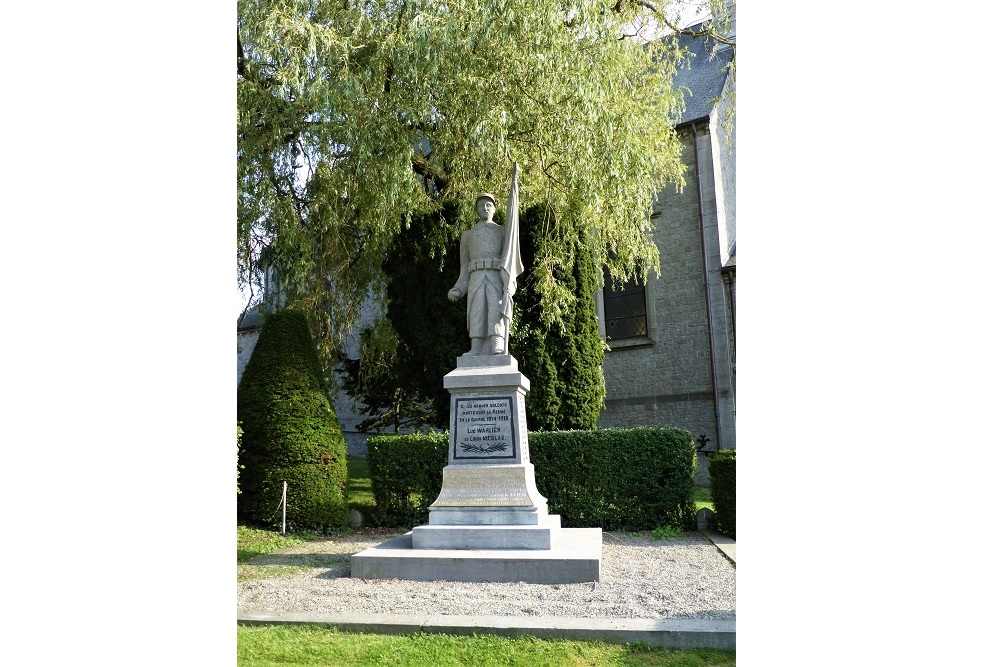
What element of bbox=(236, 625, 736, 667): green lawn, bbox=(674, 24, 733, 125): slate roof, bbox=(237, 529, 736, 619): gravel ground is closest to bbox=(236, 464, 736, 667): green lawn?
bbox=(236, 625, 736, 667): green lawn

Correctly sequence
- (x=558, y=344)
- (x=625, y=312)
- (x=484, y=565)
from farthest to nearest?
1. (x=625, y=312)
2. (x=558, y=344)
3. (x=484, y=565)

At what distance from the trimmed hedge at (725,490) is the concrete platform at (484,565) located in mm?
2965

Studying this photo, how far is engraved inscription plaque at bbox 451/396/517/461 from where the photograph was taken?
609 centimetres

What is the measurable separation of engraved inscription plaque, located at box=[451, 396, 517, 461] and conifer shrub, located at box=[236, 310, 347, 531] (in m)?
2.95

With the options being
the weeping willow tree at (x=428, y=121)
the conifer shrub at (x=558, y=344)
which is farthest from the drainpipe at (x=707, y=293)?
the weeping willow tree at (x=428, y=121)

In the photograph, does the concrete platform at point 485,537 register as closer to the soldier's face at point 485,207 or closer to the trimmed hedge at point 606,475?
the trimmed hedge at point 606,475

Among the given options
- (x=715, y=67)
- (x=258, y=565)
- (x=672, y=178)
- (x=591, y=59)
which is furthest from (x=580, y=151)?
(x=715, y=67)

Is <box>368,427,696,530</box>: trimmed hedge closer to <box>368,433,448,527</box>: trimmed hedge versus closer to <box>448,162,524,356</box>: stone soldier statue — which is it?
<box>368,433,448,527</box>: trimmed hedge

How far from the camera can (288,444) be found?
8.34m

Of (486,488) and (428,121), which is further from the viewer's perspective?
(428,121)

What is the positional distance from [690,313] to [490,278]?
8.84 meters

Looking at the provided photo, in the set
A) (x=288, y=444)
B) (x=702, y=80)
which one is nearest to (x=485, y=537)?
(x=288, y=444)

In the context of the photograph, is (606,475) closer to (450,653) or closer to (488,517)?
(488,517)

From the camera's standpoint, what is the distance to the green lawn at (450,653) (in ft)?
11.5
